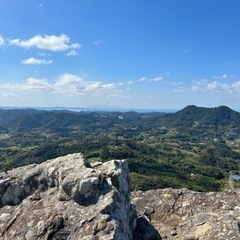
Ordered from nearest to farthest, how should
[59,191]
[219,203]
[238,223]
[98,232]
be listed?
1. [98,232]
2. [59,191]
3. [238,223]
4. [219,203]

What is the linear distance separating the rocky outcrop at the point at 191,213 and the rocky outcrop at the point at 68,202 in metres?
3.10

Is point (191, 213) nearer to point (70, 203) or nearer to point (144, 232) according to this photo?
point (144, 232)

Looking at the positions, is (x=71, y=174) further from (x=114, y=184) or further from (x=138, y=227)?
(x=138, y=227)

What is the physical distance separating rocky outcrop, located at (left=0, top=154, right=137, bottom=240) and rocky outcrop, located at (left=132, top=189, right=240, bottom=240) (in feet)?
10.2

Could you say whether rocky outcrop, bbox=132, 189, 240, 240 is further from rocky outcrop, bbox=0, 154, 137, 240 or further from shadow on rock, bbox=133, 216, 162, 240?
rocky outcrop, bbox=0, 154, 137, 240

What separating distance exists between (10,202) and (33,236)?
4.03 meters

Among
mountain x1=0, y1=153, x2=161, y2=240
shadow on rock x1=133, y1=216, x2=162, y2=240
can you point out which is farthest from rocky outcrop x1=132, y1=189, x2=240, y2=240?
mountain x1=0, y1=153, x2=161, y2=240

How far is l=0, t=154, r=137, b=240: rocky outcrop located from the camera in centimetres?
1270

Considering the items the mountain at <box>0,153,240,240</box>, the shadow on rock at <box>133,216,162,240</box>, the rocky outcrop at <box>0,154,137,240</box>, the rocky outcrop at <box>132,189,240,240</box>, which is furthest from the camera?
the rocky outcrop at <box>132,189,240,240</box>

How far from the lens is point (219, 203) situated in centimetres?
1927

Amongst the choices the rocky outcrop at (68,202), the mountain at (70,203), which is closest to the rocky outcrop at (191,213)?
the mountain at (70,203)

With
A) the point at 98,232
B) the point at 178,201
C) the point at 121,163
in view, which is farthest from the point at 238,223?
the point at 98,232

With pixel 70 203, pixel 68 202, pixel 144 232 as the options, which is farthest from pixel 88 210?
pixel 144 232

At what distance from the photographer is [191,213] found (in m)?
18.8
